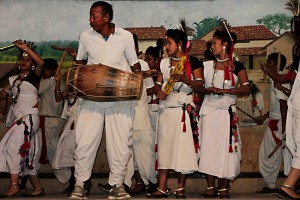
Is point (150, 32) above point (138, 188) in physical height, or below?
above

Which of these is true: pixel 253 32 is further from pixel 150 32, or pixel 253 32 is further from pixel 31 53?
pixel 31 53

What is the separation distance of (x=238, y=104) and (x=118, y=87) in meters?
3.04

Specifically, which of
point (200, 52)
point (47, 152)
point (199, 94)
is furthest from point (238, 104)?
point (47, 152)

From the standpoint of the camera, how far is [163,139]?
9.60 meters

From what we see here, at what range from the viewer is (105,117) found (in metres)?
9.05

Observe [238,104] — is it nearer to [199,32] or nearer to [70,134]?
[199,32]

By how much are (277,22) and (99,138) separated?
3.66 metres

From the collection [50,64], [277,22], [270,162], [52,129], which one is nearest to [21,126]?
[52,129]

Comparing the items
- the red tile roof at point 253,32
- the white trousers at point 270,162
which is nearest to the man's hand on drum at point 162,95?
the white trousers at point 270,162

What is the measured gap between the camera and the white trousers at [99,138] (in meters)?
8.93

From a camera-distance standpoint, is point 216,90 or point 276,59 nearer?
point 216,90

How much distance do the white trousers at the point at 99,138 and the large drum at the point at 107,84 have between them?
19 centimetres

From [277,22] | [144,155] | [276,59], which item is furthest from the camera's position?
[277,22]

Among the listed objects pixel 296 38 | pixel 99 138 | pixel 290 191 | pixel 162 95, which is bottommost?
pixel 290 191
